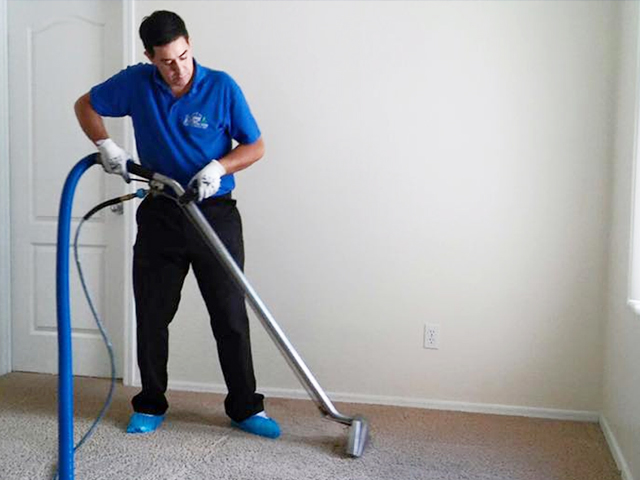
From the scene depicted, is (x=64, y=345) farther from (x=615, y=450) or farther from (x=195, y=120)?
(x=615, y=450)

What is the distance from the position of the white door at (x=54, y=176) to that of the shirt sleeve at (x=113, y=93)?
26.5 inches

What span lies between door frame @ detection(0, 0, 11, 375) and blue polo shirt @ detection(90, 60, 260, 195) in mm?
1043

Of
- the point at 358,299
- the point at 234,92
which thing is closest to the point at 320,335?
the point at 358,299

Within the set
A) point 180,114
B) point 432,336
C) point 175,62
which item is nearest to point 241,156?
point 180,114

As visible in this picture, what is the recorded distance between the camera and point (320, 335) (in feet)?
9.29

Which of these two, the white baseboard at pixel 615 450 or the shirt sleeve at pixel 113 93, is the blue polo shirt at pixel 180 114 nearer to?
the shirt sleeve at pixel 113 93

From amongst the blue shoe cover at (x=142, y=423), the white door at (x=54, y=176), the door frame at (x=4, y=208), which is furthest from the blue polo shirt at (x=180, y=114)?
the door frame at (x=4, y=208)

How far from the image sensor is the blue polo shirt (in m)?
2.23

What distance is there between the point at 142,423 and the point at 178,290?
0.48m

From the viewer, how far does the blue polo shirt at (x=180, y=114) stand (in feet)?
7.33

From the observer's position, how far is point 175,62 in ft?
6.84

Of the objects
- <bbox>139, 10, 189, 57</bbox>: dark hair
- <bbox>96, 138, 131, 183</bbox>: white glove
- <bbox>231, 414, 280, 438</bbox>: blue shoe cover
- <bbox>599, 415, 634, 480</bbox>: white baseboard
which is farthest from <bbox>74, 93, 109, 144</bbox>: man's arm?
<bbox>599, 415, 634, 480</bbox>: white baseboard

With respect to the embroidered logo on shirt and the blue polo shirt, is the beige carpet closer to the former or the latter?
the blue polo shirt

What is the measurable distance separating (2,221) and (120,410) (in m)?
1.12
